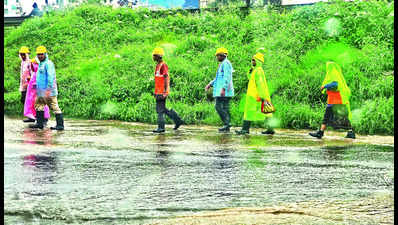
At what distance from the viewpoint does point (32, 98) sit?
15180mm

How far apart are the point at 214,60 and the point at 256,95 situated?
223 inches

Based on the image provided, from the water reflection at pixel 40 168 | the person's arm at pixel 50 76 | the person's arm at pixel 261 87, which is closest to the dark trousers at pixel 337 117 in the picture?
the person's arm at pixel 261 87

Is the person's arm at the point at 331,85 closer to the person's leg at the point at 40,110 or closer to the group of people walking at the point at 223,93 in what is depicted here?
the group of people walking at the point at 223,93

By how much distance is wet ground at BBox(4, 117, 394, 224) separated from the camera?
21.1 feet

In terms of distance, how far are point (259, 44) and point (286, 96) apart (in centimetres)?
412

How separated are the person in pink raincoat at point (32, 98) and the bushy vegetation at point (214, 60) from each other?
209cm

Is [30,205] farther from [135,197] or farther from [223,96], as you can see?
[223,96]

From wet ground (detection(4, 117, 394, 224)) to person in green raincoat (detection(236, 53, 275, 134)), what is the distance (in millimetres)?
357

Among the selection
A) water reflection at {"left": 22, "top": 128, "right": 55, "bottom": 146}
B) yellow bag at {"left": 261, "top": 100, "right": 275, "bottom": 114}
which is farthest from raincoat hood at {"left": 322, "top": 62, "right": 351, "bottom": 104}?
water reflection at {"left": 22, "top": 128, "right": 55, "bottom": 146}

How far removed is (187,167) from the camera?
915cm

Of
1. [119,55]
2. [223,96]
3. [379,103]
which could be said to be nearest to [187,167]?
[223,96]

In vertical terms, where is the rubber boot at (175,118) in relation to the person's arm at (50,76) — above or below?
below

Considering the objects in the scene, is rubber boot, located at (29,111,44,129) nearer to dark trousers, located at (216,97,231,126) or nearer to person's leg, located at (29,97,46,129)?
person's leg, located at (29,97,46,129)

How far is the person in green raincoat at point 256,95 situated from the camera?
13195 mm
